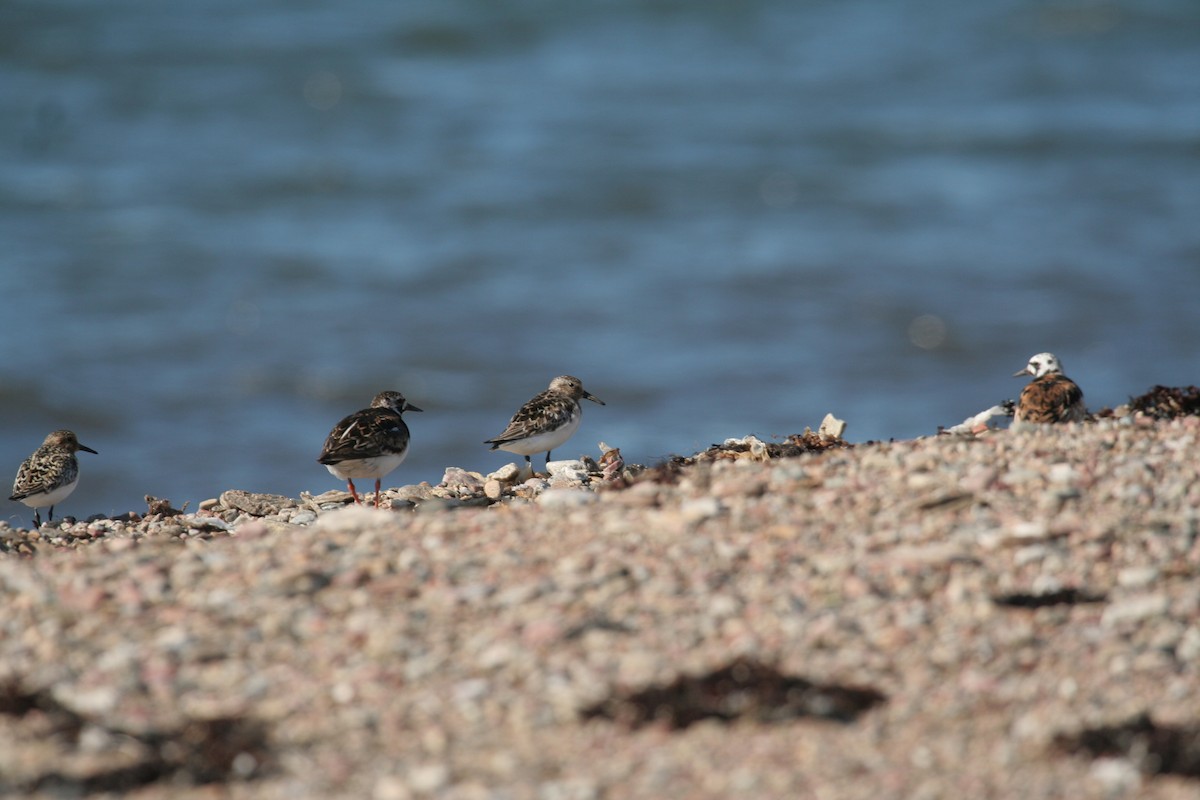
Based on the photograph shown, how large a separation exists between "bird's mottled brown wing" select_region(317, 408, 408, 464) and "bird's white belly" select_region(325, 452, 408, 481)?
4 centimetres

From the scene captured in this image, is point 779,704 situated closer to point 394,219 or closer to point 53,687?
point 53,687

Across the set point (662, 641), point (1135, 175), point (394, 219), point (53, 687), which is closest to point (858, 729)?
point (662, 641)

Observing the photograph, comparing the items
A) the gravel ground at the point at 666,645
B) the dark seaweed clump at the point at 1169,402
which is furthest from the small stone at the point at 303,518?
the dark seaweed clump at the point at 1169,402

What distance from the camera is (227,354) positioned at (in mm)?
27562

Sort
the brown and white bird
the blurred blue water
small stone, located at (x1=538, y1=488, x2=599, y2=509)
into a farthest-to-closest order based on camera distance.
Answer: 1. the blurred blue water
2. the brown and white bird
3. small stone, located at (x1=538, y1=488, x2=599, y2=509)

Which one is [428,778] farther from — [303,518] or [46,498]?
[46,498]

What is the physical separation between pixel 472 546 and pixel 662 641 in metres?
1.74

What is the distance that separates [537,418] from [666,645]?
5465 millimetres

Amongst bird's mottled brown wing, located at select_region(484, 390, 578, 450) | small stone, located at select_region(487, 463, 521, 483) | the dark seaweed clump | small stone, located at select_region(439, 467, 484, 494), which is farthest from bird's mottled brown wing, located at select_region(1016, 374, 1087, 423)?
small stone, located at select_region(439, 467, 484, 494)

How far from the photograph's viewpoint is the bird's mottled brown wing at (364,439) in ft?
39.3

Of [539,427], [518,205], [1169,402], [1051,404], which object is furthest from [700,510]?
[518,205]

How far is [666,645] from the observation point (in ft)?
24.1

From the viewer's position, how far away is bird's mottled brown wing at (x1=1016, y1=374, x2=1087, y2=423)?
1116cm

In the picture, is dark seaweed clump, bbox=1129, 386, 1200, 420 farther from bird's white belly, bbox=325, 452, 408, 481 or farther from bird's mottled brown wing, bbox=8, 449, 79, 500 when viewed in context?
bird's mottled brown wing, bbox=8, 449, 79, 500
